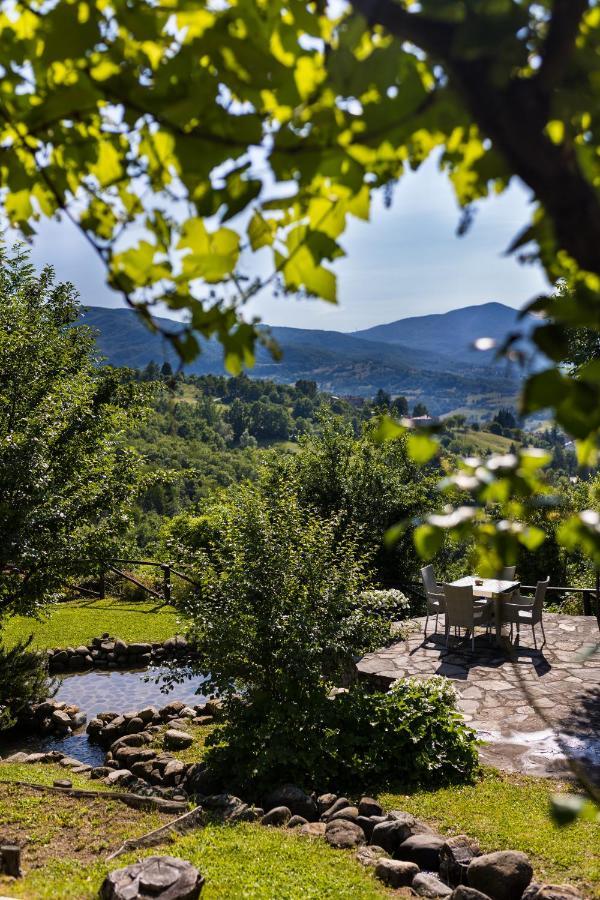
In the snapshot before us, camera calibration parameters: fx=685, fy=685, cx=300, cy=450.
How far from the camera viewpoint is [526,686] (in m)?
5.83

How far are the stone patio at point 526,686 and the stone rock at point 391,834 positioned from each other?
60.2 inches

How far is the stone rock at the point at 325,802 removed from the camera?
19.2 ft

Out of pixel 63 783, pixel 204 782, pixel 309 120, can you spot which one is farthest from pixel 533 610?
pixel 309 120

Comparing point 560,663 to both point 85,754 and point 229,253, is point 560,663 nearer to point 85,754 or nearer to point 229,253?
point 85,754

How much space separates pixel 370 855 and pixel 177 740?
4034 millimetres

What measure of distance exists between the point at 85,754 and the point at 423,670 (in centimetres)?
452

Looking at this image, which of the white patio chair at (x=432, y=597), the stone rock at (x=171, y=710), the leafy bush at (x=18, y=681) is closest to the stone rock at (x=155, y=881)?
the leafy bush at (x=18, y=681)

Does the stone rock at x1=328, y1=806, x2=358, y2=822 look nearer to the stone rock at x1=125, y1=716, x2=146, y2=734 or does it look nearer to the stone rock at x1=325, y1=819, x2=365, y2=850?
the stone rock at x1=325, y1=819, x2=365, y2=850

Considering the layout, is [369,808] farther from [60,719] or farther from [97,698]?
[97,698]

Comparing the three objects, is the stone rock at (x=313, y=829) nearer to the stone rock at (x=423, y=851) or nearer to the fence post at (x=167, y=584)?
the stone rock at (x=423, y=851)

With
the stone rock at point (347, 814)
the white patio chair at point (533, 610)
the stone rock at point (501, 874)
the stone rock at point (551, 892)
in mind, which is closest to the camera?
the stone rock at point (551, 892)

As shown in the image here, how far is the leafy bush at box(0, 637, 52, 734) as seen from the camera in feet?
27.7

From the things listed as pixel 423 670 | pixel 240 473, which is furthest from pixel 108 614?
pixel 240 473

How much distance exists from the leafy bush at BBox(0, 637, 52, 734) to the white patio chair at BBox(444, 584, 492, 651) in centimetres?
569
